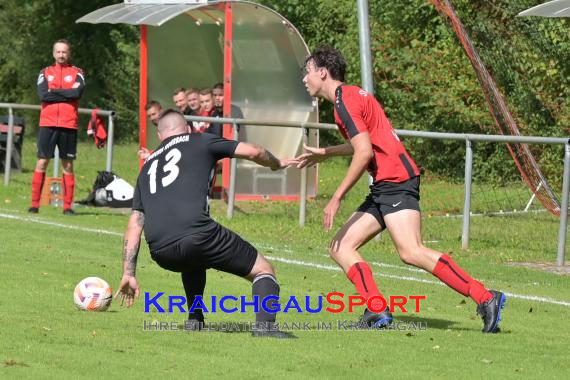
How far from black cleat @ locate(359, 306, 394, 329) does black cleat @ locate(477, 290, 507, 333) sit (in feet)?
2.06

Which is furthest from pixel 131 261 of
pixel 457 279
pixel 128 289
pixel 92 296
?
pixel 457 279

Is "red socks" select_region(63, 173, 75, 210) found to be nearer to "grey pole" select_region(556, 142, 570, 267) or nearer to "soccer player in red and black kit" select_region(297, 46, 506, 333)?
"grey pole" select_region(556, 142, 570, 267)

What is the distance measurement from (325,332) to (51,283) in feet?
9.93

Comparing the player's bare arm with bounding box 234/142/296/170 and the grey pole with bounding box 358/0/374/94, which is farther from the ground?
the grey pole with bounding box 358/0/374/94

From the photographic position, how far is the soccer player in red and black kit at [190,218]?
26.8ft

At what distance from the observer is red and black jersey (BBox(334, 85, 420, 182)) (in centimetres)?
898

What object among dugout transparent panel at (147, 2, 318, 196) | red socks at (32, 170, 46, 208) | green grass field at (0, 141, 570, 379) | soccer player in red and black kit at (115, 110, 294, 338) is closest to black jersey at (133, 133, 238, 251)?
soccer player in red and black kit at (115, 110, 294, 338)

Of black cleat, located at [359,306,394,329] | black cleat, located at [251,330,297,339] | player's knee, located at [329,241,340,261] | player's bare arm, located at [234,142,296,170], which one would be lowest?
black cleat, located at [251,330,297,339]

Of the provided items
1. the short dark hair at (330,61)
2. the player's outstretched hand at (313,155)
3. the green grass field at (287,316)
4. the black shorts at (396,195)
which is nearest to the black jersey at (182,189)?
the green grass field at (287,316)

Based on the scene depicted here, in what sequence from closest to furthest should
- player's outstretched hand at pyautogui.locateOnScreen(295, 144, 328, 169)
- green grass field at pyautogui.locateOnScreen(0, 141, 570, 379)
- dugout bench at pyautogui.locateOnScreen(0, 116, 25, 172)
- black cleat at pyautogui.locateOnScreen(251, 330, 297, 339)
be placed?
green grass field at pyautogui.locateOnScreen(0, 141, 570, 379) < black cleat at pyautogui.locateOnScreen(251, 330, 297, 339) < player's outstretched hand at pyautogui.locateOnScreen(295, 144, 328, 169) < dugout bench at pyautogui.locateOnScreen(0, 116, 25, 172)

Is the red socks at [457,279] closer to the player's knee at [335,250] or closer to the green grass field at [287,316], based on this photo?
the green grass field at [287,316]

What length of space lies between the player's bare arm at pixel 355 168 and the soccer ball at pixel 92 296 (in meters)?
Answer: 1.78

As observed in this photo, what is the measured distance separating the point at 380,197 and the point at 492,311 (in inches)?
42.3

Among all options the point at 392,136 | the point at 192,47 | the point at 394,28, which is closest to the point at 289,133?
the point at 192,47
